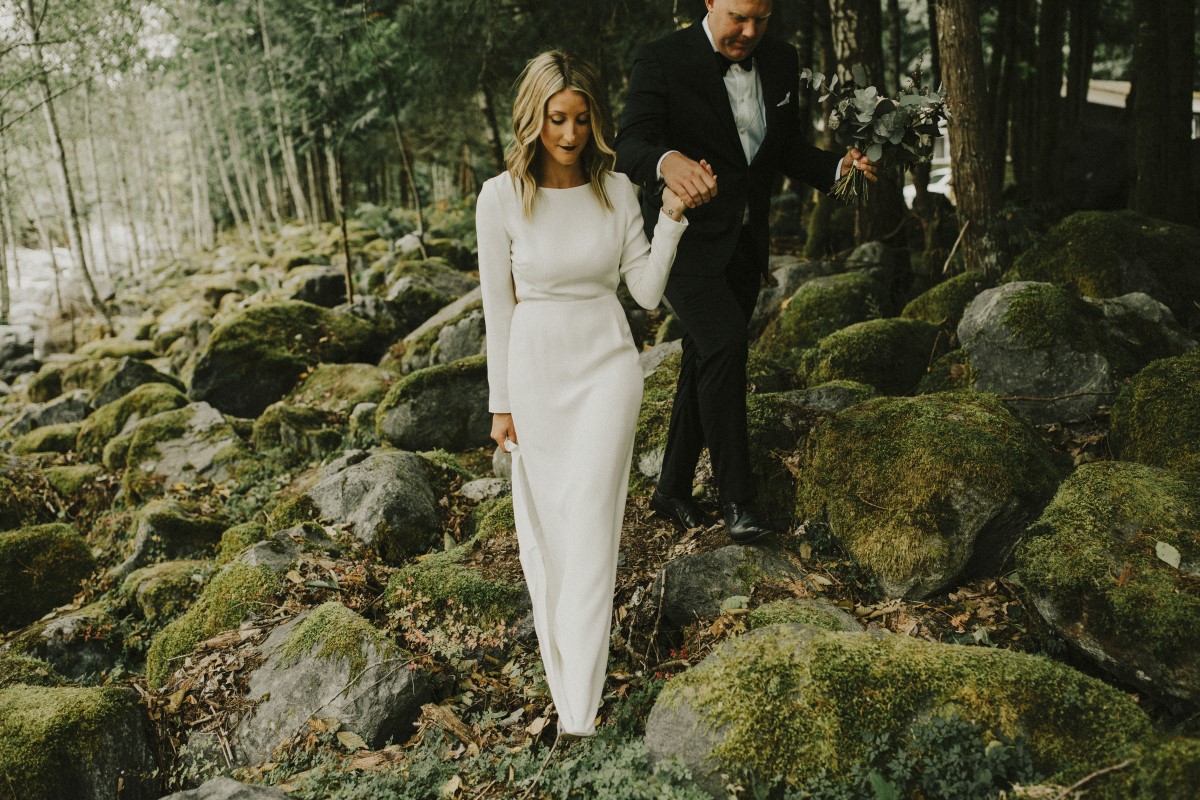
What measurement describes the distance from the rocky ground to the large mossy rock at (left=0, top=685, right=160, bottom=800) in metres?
0.01

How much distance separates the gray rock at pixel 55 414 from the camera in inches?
523

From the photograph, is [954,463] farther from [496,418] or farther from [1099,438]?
[496,418]

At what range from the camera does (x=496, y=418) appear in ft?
12.5

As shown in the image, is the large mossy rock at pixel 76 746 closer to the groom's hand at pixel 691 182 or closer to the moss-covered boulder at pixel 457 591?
the moss-covered boulder at pixel 457 591

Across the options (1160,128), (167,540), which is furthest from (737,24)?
(1160,128)

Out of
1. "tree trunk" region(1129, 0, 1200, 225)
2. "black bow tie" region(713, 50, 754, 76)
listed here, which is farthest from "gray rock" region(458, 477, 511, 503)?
"tree trunk" region(1129, 0, 1200, 225)

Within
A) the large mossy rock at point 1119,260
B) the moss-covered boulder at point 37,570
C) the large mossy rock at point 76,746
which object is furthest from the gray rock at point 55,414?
the large mossy rock at point 1119,260

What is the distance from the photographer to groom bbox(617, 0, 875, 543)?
4051 millimetres

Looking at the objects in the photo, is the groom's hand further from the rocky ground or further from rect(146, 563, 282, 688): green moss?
rect(146, 563, 282, 688): green moss

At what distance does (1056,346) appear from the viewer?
18.2 ft

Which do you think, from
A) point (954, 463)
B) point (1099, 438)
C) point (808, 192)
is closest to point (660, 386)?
point (954, 463)

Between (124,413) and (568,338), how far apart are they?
10.0 m

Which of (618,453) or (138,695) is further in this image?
(138,695)

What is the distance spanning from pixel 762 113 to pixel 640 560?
2.51 meters
